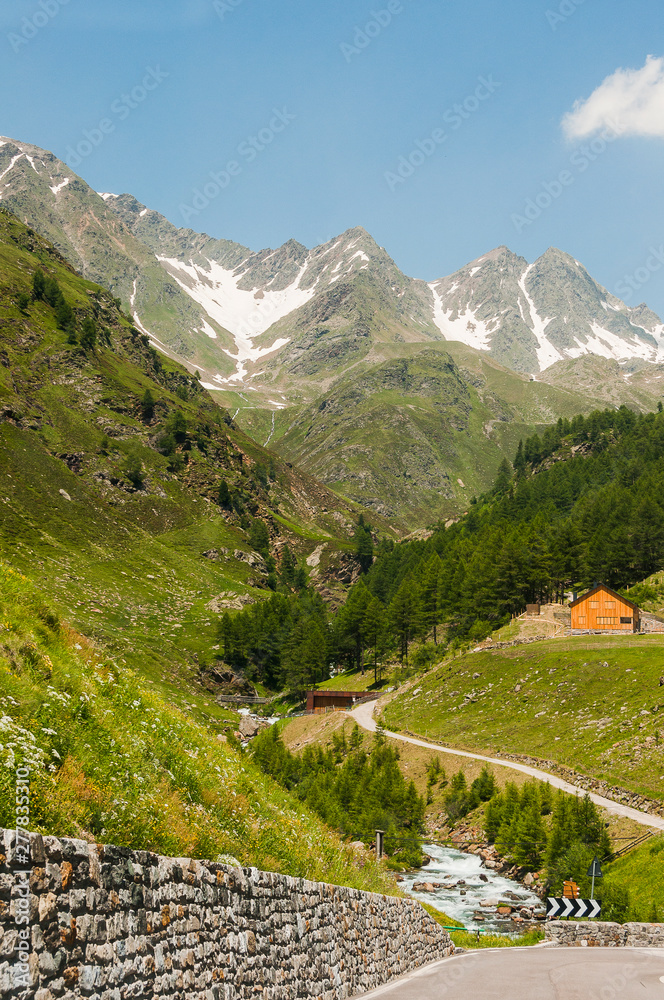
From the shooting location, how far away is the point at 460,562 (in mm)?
117125

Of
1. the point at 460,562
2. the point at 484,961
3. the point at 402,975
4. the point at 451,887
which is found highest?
the point at 460,562

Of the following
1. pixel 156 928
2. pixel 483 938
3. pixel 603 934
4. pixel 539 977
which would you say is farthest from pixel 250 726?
pixel 156 928

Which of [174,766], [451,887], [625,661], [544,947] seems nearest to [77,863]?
[174,766]

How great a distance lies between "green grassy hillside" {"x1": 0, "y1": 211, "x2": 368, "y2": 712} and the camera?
3844 inches

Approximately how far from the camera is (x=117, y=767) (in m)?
10.2

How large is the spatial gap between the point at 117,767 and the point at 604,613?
3358 inches

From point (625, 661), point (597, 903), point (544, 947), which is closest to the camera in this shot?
point (544, 947)

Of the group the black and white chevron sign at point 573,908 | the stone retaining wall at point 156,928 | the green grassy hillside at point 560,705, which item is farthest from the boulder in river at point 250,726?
the stone retaining wall at point 156,928

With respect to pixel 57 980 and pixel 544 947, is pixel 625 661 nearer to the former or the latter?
pixel 544 947

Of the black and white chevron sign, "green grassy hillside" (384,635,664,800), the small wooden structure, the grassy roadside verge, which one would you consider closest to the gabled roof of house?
"green grassy hillside" (384,635,664,800)

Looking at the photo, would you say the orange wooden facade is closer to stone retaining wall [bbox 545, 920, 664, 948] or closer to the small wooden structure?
the small wooden structure

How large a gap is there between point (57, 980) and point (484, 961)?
2301cm

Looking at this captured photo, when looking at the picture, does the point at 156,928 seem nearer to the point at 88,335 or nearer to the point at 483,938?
the point at 483,938

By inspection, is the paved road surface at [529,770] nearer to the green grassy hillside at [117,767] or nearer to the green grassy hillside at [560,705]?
the green grassy hillside at [560,705]
